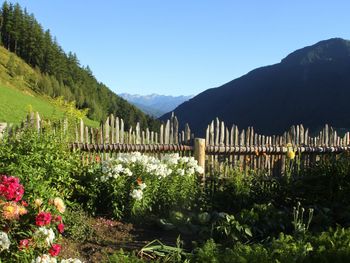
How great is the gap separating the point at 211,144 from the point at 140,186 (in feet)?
8.95

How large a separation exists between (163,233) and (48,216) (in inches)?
99.5

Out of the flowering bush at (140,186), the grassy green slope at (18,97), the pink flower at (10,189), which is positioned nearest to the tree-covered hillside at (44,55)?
the grassy green slope at (18,97)

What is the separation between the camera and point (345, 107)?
446 feet

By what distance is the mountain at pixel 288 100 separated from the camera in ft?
447

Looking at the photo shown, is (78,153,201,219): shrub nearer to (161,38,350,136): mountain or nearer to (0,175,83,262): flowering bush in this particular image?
(0,175,83,262): flowering bush

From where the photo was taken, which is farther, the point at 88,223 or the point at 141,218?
the point at 141,218

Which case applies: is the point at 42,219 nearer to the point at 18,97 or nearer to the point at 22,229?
the point at 22,229

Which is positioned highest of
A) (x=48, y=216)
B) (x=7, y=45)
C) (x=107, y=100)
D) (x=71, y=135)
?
(x=7, y=45)

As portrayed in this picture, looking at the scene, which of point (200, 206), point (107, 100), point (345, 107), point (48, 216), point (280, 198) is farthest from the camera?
point (345, 107)

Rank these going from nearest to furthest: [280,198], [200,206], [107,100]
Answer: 1. [200,206]
2. [280,198]
3. [107,100]

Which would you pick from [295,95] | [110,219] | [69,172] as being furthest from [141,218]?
[295,95]

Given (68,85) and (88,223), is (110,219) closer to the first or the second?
(88,223)

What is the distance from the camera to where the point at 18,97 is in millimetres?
53812

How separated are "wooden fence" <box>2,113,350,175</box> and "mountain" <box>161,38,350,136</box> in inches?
4760
